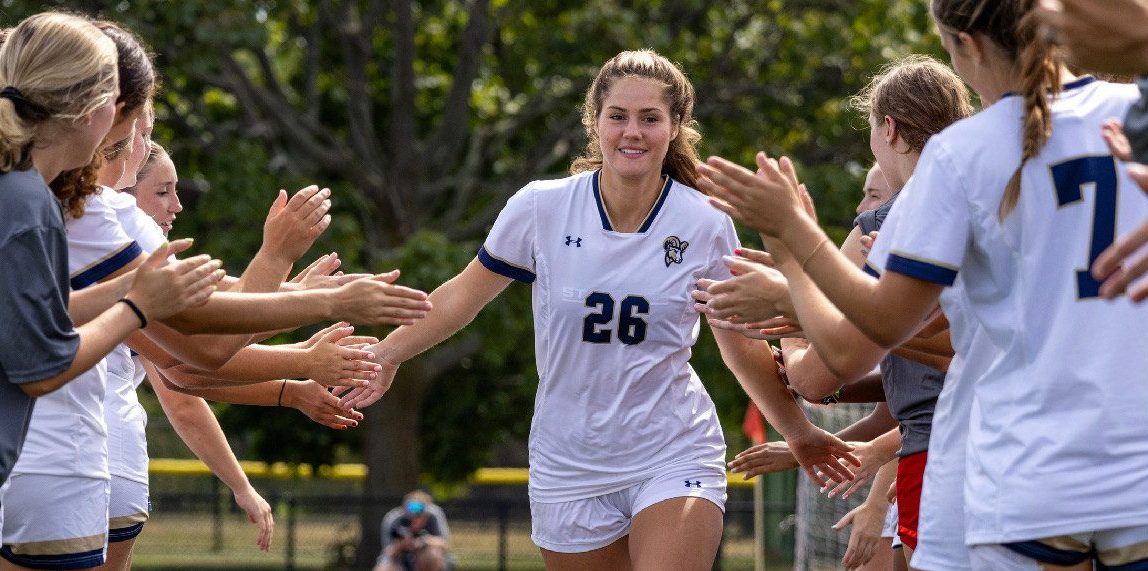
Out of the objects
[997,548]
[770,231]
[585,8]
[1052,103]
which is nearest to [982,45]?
[1052,103]

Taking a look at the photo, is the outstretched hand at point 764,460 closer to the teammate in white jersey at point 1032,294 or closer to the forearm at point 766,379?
the forearm at point 766,379

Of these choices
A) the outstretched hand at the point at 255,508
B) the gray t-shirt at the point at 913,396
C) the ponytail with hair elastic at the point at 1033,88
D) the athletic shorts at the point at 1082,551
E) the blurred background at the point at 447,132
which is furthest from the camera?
the blurred background at the point at 447,132

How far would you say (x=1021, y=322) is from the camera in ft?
9.22

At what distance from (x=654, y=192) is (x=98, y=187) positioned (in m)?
1.98

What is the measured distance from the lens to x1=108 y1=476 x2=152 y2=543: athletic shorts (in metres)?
4.73

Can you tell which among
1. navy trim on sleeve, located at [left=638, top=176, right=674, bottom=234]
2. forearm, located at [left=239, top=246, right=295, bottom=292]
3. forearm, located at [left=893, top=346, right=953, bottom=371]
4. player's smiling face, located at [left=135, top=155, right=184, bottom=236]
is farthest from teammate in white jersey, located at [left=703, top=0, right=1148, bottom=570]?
player's smiling face, located at [left=135, top=155, right=184, bottom=236]

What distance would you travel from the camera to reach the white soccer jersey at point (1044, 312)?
2727mm

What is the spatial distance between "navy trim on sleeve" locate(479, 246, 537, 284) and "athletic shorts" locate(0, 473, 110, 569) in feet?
5.77

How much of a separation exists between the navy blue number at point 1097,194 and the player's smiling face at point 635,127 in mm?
2329

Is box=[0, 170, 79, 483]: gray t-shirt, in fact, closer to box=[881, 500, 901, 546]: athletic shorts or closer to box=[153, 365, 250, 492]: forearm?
box=[153, 365, 250, 492]: forearm

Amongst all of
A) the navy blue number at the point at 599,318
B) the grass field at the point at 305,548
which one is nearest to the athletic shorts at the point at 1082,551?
the navy blue number at the point at 599,318

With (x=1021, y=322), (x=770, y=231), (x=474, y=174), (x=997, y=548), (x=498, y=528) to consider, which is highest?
(x=474, y=174)

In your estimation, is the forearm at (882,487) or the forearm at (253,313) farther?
the forearm at (882,487)

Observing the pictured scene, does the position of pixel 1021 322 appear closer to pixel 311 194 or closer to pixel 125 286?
pixel 125 286
